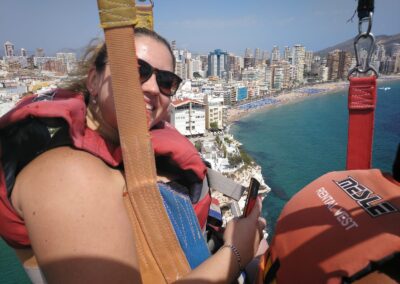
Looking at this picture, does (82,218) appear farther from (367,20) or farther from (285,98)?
(285,98)

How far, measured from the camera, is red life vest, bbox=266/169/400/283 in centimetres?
36

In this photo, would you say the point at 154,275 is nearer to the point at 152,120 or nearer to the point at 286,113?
the point at 152,120

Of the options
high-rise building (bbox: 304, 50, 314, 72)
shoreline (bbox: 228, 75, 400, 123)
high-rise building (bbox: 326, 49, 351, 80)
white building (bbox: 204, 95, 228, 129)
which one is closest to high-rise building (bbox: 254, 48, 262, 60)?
high-rise building (bbox: 304, 50, 314, 72)

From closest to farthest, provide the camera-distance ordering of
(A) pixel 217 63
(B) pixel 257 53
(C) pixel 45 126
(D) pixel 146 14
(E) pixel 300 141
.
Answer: (C) pixel 45 126 < (D) pixel 146 14 < (E) pixel 300 141 < (A) pixel 217 63 < (B) pixel 257 53

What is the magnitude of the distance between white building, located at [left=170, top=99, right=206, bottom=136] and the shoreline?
589cm

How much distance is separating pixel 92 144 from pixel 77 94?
181mm

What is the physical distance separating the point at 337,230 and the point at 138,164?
13.1 inches

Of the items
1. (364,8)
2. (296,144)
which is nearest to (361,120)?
(364,8)

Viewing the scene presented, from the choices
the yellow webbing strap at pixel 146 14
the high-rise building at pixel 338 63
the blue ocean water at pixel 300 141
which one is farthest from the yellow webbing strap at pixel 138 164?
the high-rise building at pixel 338 63

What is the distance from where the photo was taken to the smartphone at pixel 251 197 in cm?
67

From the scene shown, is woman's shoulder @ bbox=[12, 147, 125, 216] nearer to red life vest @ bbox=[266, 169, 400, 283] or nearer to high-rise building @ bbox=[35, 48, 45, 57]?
red life vest @ bbox=[266, 169, 400, 283]

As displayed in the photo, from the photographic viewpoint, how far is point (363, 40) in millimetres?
604

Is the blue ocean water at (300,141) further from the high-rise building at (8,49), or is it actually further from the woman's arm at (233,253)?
the high-rise building at (8,49)

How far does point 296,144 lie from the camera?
2003 centimetres
